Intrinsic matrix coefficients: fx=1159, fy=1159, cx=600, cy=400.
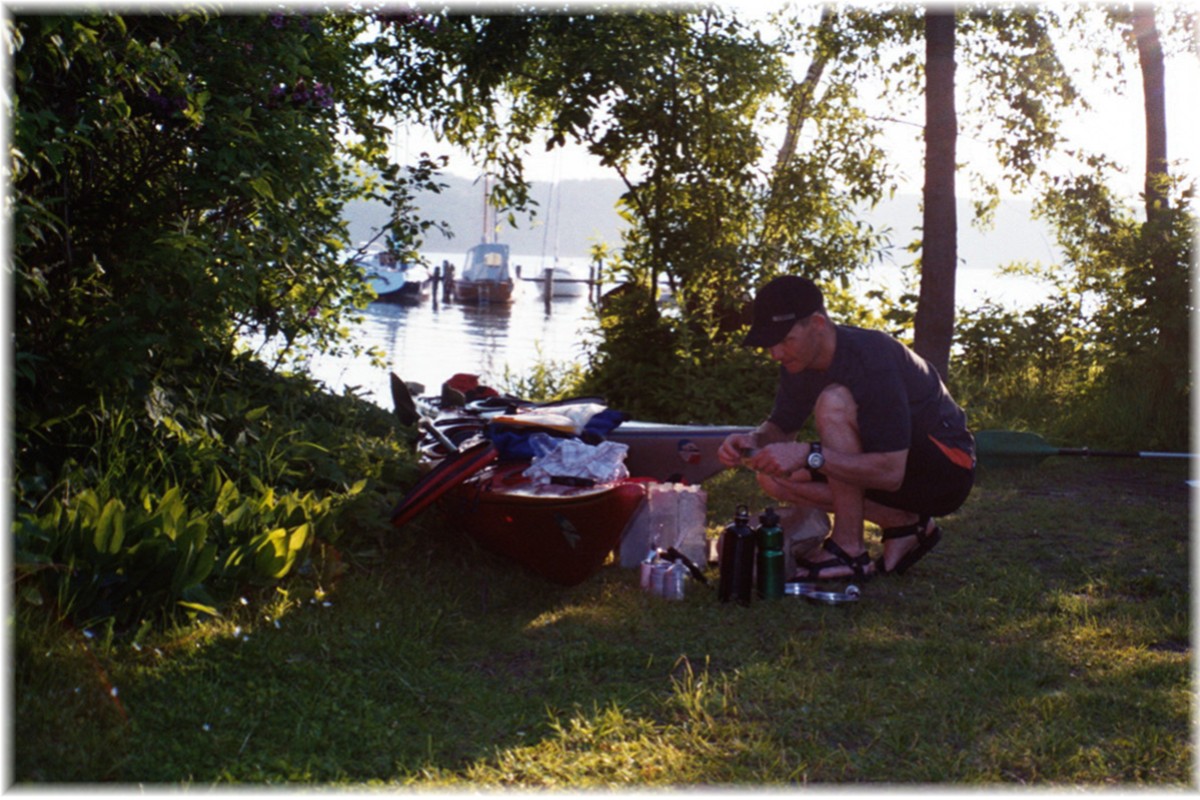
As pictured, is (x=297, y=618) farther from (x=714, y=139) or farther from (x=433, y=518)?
(x=714, y=139)

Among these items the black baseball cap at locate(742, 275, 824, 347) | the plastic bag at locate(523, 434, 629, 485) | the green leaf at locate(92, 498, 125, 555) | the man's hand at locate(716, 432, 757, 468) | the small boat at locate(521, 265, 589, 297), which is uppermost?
the small boat at locate(521, 265, 589, 297)

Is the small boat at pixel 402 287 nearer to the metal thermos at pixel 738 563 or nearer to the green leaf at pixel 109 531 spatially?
the metal thermos at pixel 738 563

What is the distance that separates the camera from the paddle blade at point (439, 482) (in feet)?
16.4

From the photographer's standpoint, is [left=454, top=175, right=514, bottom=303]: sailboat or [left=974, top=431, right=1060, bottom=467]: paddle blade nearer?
[left=974, top=431, right=1060, bottom=467]: paddle blade

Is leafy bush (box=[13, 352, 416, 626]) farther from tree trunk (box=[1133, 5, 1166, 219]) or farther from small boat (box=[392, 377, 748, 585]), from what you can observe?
→ tree trunk (box=[1133, 5, 1166, 219])

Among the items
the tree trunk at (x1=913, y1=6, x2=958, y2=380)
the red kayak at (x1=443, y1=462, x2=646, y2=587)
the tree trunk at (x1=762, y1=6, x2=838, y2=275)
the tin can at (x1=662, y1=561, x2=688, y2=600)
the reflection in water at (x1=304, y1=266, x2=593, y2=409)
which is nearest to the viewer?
the red kayak at (x1=443, y1=462, x2=646, y2=587)

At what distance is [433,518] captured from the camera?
558cm

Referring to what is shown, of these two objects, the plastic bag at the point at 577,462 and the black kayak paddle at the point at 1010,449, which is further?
the black kayak paddle at the point at 1010,449

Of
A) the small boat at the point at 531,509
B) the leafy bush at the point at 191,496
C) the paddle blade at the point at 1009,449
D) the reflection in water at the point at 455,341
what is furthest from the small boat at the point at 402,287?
the small boat at the point at 531,509

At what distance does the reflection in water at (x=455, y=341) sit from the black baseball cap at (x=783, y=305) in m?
3.11

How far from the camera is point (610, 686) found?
4086 mm

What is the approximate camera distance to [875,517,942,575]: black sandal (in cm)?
550

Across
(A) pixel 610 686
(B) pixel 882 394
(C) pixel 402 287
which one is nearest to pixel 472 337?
(C) pixel 402 287

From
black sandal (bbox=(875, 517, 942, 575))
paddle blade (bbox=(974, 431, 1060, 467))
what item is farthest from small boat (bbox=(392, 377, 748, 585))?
paddle blade (bbox=(974, 431, 1060, 467))
